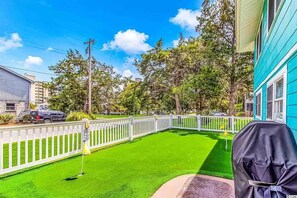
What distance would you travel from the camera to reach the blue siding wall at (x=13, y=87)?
18422 mm

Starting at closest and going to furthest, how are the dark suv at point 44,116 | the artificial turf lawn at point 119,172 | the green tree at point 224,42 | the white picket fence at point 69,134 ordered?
1. the artificial turf lawn at point 119,172
2. the white picket fence at point 69,134
3. the green tree at point 224,42
4. the dark suv at point 44,116

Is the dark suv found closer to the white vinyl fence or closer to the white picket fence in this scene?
the white picket fence

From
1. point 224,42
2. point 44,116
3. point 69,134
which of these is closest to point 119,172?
point 69,134

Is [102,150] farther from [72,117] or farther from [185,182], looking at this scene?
[72,117]

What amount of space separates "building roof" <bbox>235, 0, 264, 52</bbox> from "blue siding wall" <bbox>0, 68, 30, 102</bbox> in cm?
1997

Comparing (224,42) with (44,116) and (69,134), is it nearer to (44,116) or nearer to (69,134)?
(69,134)

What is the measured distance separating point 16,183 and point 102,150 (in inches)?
115

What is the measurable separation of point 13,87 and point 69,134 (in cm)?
1763

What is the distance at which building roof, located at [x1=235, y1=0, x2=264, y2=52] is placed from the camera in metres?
5.34

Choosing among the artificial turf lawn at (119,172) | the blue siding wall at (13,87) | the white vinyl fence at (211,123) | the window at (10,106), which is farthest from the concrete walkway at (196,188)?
the window at (10,106)

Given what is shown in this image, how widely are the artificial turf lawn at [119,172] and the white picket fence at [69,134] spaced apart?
43cm

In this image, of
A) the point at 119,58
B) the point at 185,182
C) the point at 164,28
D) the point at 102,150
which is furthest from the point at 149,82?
the point at 185,182

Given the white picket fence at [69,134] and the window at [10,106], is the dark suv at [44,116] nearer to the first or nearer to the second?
the window at [10,106]

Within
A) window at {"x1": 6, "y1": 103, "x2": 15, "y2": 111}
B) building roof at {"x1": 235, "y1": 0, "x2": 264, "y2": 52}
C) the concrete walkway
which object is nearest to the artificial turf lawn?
the concrete walkway
